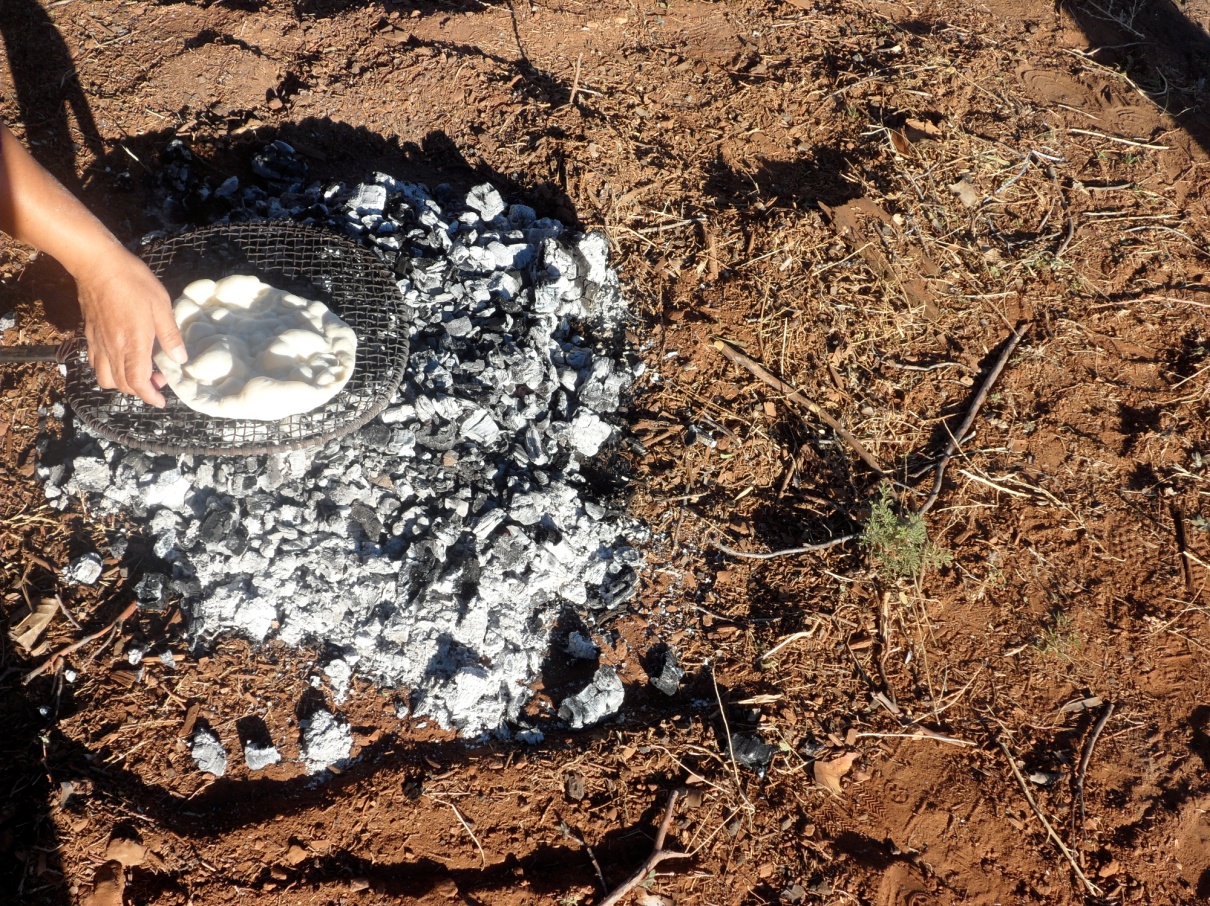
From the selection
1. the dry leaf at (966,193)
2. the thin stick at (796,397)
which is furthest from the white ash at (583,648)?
the dry leaf at (966,193)

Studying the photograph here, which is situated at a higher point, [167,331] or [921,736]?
[167,331]

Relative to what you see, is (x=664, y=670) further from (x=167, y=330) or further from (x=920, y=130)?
(x=920, y=130)

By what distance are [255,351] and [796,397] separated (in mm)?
2954

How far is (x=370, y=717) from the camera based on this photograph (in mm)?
3508

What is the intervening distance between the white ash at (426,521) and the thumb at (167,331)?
2.50 ft

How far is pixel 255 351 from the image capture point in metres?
3.56

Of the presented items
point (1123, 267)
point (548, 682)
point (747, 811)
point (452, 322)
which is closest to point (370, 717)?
point (548, 682)

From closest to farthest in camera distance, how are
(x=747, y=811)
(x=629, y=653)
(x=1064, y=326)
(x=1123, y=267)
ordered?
(x=747, y=811)
(x=629, y=653)
(x=1064, y=326)
(x=1123, y=267)

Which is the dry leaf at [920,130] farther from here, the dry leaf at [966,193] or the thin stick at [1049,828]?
the thin stick at [1049,828]

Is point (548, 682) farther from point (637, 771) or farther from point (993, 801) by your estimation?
point (993, 801)

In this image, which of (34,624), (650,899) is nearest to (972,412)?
(650,899)

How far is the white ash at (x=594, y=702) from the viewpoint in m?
3.55

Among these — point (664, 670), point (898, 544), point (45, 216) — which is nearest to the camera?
point (45, 216)

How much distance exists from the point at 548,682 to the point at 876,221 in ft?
12.6
